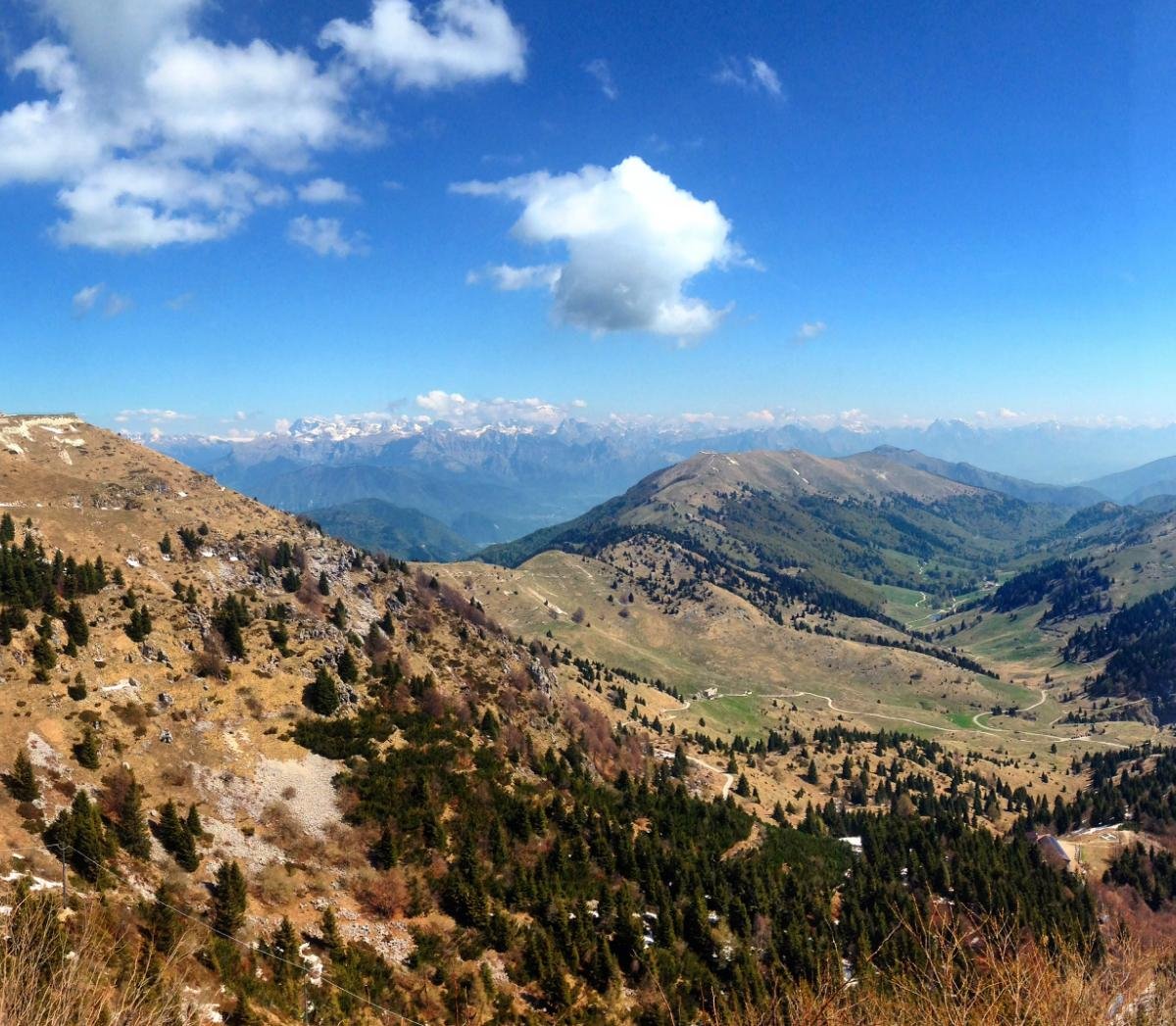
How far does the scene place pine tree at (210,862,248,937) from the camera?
5341 centimetres

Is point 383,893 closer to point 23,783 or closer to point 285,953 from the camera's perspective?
point 285,953

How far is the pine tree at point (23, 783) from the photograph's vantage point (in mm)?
54688

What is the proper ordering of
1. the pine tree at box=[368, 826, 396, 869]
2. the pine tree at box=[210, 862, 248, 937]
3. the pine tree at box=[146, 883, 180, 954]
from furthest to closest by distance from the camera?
the pine tree at box=[368, 826, 396, 869] → the pine tree at box=[210, 862, 248, 937] → the pine tree at box=[146, 883, 180, 954]

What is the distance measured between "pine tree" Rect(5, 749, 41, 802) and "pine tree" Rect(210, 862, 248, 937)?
54.4 feet

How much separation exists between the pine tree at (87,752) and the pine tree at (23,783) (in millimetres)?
7748

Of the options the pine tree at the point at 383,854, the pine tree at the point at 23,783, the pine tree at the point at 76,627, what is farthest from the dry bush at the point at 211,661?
the pine tree at the point at 383,854

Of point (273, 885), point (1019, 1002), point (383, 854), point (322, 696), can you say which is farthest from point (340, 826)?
point (1019, 1002)

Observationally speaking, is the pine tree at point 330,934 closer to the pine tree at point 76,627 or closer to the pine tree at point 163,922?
the pine tree at point 163,922

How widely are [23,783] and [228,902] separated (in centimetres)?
2001

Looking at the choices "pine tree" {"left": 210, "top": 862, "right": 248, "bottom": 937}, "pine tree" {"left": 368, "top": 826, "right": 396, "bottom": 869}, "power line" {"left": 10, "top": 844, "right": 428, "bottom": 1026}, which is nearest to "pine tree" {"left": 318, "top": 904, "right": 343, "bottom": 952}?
"power line" {"left": 10, "top": 844, "right": 428, "bottom": 1026}

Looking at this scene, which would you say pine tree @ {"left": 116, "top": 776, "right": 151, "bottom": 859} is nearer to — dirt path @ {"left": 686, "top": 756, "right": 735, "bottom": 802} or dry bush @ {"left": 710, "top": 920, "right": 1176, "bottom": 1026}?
dry bush @ {"left": 710, "top": 920, "right": 1176, "bottom": 1026}

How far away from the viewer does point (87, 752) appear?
6456 cm

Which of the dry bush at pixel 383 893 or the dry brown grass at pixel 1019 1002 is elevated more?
the dry brown grass at pixel 1019 1002

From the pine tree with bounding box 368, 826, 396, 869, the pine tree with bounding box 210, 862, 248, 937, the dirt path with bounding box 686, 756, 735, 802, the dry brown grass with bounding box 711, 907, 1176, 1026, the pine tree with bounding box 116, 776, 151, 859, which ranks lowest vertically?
the dirt path with bounding box 686, 756, 735, 802
